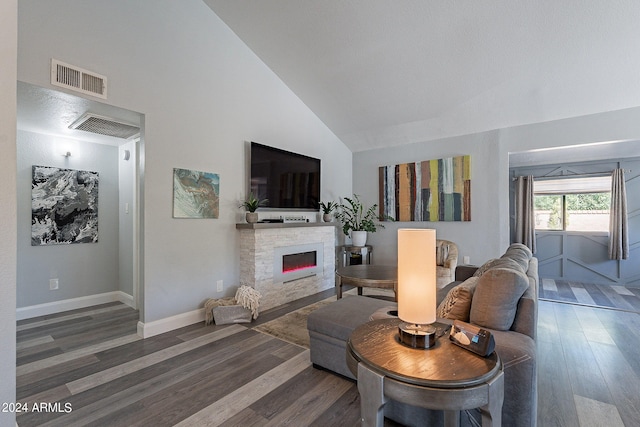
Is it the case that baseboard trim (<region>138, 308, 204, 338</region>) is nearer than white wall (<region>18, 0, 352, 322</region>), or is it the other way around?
white wall (<region>18, 0, 352, 322</region>)

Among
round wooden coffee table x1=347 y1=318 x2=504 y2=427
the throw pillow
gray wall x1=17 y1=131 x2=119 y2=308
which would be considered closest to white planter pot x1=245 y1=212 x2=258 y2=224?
gray wall x1=17 y1=131 x2=119 y2=308

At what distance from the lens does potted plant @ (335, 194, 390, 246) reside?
198 inches

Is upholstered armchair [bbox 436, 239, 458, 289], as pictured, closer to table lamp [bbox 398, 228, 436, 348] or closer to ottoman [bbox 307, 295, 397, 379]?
ottoman [bbox 307, 295, 397, 379]

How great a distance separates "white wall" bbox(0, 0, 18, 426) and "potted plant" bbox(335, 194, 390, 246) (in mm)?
4243

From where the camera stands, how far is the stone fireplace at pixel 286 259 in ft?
11.5

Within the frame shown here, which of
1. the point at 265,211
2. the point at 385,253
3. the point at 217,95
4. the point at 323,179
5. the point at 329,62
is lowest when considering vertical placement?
the point at 385,253

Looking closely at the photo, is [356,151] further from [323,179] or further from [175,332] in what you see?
[175,332]

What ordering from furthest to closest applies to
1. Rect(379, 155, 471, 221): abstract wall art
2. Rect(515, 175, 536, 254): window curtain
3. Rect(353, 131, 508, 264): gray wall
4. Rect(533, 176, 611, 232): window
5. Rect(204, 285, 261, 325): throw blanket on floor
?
Rect(515, 175, 536, 254): window curtain, Rect(533, 176, 611, 232): window, Rect(379, 155, 471, 221): abstract wall art, Rect(353, 131, 508, 264): gray wall, Rect(204, 285, 261, 325): throw blanket on floor

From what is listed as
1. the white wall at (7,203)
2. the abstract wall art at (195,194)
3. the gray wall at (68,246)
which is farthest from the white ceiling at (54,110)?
the white wall at (7,203)

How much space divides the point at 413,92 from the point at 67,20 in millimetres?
3692

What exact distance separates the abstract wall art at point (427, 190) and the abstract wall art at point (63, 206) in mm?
4367

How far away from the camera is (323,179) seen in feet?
16.4

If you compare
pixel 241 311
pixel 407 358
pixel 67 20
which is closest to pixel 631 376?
pixel 407 358

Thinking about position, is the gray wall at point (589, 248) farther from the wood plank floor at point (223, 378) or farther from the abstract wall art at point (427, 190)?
the wood plank floor at point (223, 378)
